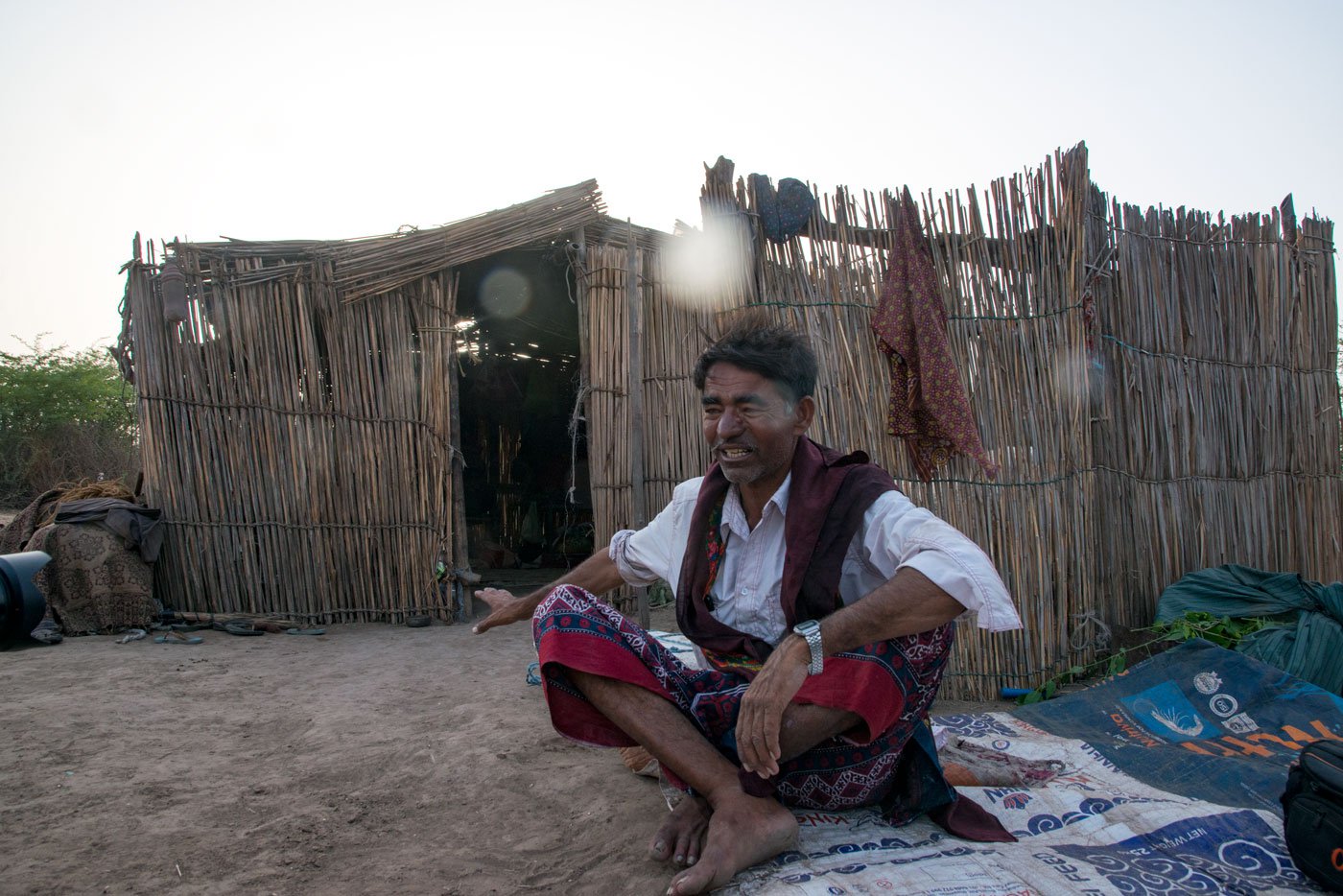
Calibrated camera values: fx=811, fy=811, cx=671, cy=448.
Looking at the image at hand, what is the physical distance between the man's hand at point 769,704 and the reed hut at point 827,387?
218 cm

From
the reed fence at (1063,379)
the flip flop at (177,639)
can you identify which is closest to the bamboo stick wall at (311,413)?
the flip flop at (177,639)

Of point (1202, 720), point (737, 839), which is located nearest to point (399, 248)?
point (737, 839)

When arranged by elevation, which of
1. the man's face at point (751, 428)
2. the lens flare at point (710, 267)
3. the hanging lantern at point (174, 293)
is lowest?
the man's face at point (751, 428)

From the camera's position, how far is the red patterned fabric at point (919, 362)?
361 centimetres

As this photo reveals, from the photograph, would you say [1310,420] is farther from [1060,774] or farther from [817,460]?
[817,460]

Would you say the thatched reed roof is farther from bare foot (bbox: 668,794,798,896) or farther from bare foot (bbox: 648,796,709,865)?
bare foot (bbox: 668,794,798,896)

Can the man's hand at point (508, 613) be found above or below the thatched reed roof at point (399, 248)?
below

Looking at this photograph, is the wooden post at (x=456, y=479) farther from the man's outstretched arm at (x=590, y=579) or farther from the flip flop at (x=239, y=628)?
the man's outstretched arm at (x=590, y=579)

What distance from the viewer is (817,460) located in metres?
2.13

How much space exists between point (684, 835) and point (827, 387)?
237 centimetres

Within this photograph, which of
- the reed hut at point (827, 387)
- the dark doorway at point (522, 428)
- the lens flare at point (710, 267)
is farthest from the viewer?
the dark doorway at point (522, 428)

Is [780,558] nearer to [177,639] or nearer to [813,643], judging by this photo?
[813,643]

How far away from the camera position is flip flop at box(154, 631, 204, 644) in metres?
4.70

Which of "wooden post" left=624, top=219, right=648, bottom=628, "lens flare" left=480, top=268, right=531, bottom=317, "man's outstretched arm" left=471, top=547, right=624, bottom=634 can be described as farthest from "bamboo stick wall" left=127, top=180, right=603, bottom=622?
"man's outstretched arm" left=471, top=547, right=624, bottom=634
